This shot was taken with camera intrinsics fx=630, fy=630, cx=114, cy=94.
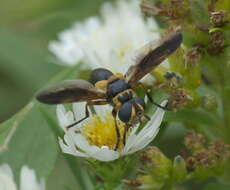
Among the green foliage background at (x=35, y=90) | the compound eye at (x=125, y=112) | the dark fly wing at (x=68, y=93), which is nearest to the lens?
the dark fly wing at (x=68, y=93)

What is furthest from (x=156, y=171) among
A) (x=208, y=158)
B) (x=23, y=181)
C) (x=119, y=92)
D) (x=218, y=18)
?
(x=218, y=18)

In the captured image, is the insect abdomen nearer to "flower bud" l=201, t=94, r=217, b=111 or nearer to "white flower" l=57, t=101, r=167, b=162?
"white flower" l=57, t=101, r=167, b=162

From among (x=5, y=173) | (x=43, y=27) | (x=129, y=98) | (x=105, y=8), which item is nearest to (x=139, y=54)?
(x=129, y=98)

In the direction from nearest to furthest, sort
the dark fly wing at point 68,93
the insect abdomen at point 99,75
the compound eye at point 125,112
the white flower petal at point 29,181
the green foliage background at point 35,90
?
the dark fly wing at point 68,93, the white flower petal at point 29,181, the compound eye at point 125,112, the insect abdomen at point 99,75, the green foliage background at point 35,90

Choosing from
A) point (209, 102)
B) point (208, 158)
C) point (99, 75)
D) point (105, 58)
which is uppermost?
point (99, 75)

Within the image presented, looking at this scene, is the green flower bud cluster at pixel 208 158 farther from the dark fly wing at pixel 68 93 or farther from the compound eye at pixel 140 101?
the dark fly wing at pixel 68 93

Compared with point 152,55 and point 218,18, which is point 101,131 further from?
point 218,18

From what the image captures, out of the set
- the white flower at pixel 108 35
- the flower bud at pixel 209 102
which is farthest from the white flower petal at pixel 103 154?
the white flower at pixel 108 35

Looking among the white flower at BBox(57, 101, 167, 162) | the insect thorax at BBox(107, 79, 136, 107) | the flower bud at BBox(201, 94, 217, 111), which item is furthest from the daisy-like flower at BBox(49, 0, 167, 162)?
the flower bud at BBox(201, 94, 217, 111)
